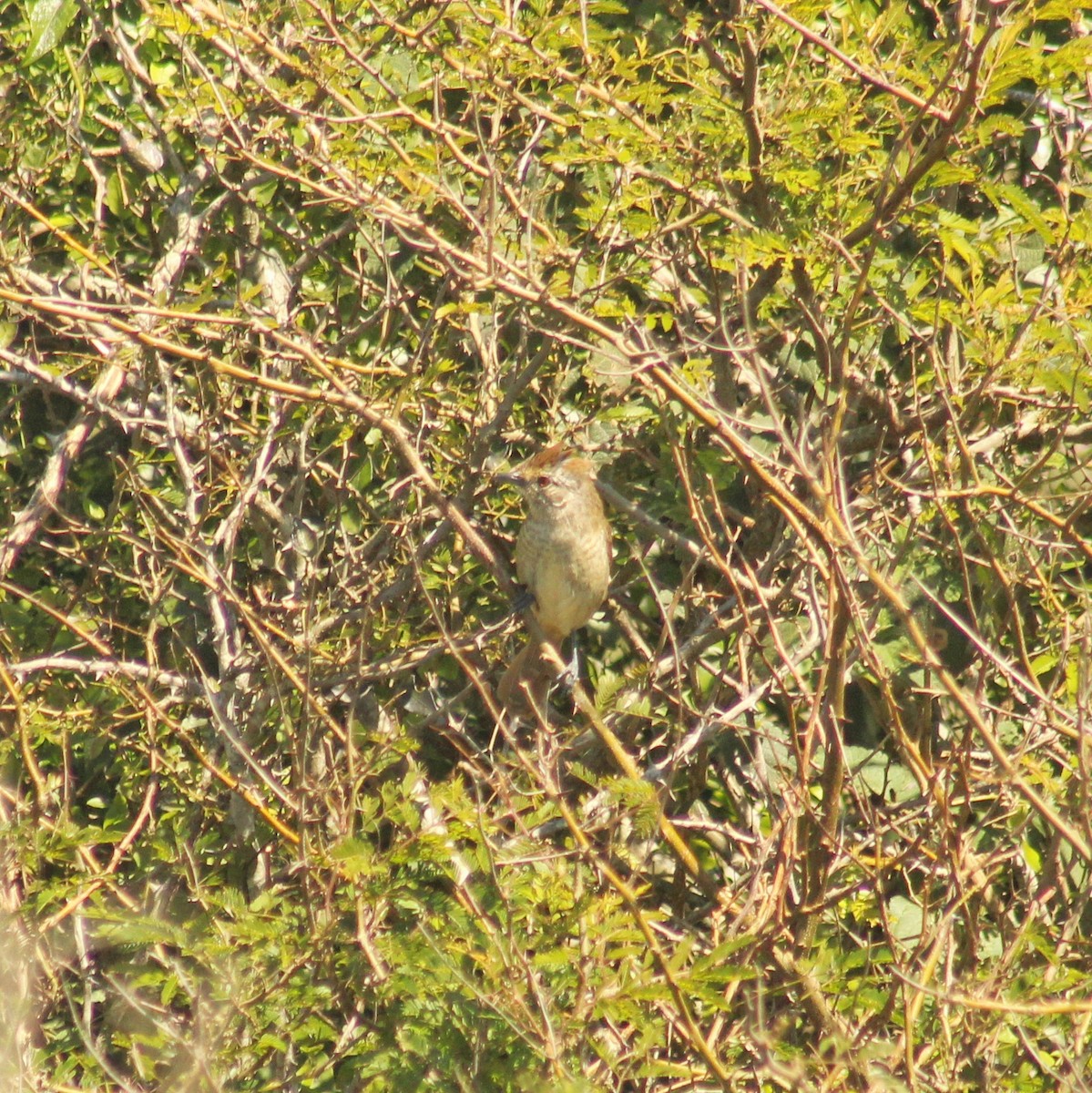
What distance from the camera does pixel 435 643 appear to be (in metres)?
4.79

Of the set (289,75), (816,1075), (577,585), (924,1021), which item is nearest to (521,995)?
(816,1075)

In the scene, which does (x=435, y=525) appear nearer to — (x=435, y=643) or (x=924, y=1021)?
(x=435, y=643)

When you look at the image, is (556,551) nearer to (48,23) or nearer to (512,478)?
(512,478)

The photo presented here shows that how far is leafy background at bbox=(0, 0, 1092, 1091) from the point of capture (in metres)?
3.34

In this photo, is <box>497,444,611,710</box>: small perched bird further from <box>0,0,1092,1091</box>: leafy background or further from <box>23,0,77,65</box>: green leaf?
<box>23,0,77,65</box>: green leaf

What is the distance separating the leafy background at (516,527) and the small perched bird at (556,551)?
0.48 feet

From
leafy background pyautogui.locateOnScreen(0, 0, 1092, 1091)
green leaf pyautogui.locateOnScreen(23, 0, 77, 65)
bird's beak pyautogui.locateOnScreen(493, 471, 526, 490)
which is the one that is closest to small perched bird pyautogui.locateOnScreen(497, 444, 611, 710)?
bird's beak pyautogui.locateOnScreen(493, 471, 526, 490)

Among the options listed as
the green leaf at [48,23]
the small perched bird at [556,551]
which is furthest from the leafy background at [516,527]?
the small perched bird at [556,551]

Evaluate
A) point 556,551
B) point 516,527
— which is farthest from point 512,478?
point 516,527

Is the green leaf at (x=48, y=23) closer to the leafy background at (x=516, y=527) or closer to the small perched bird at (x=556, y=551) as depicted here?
the leafy background at (x=516, y=527)

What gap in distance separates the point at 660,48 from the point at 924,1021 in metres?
3.51

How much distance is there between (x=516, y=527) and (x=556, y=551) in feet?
1.91

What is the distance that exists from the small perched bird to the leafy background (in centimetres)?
15

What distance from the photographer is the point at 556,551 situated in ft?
16.4
